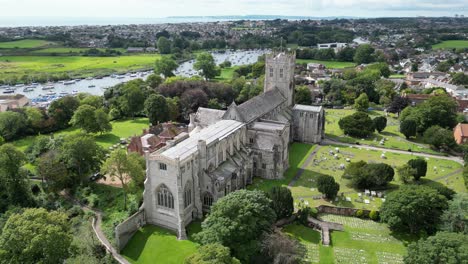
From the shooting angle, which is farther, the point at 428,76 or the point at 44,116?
the point at 428,76

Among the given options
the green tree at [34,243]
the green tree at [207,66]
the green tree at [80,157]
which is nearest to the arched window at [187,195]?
the green tree at [34,243]

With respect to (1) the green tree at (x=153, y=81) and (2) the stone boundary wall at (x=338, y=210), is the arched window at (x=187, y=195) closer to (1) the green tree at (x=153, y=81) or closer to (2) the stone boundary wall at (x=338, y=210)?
(2) the stone boundary wall at (x=338, y=210)

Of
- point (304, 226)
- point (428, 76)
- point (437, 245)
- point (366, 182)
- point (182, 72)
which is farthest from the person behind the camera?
point (182, 72)

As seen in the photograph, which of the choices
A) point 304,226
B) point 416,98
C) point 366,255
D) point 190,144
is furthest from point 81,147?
point 416,98

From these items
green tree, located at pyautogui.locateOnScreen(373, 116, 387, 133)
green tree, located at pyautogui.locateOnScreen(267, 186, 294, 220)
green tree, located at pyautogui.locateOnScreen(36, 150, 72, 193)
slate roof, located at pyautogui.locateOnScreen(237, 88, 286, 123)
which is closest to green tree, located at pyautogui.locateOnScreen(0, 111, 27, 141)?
green tree, located at pyautogui.locateOnScreen(36, 150, 72, 193)

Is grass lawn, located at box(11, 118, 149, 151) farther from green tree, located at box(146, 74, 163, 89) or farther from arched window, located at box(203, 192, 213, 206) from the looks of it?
arched window, located at box(203, 192, 213, 206)

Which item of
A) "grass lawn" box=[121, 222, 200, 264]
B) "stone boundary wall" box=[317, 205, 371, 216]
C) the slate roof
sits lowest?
"grass lawn" box=[121, 222, 200, 264]

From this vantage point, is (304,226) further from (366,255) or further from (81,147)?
(81,147)
